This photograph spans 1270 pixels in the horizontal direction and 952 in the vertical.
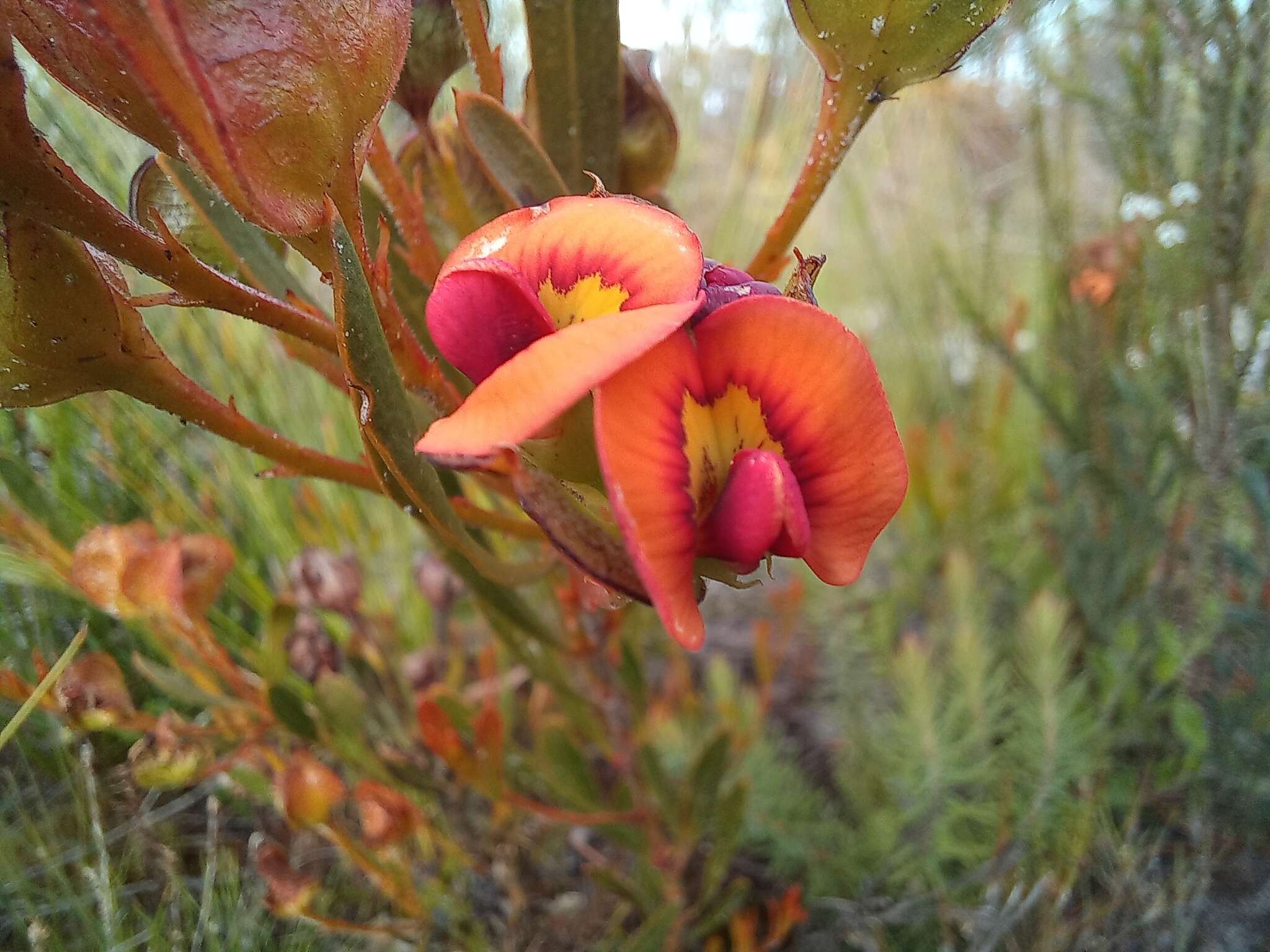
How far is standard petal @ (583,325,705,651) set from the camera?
23 centimetres

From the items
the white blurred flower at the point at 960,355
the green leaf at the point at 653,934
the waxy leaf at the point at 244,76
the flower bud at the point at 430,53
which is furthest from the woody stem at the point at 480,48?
the white blurred flower at the point at 960,355

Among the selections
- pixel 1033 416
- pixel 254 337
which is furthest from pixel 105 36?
pixel 1033 416

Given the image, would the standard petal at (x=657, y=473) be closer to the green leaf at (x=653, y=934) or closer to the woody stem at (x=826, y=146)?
the woody stem at (x=826, y=146)

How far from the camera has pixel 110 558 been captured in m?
0.49

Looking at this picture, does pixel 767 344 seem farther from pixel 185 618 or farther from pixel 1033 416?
pixel 1033 416

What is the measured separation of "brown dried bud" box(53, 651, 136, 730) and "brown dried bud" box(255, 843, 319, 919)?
12 centimetres

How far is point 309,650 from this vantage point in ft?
2.22

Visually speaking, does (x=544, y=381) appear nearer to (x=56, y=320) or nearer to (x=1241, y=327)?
(x=56, y=320)

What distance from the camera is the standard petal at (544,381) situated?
22 centimetres

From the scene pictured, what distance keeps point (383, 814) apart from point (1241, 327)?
794 mm

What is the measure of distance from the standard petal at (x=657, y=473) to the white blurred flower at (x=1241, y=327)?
1.88ft

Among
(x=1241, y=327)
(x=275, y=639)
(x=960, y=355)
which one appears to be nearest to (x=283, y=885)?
(x=275, y=639)

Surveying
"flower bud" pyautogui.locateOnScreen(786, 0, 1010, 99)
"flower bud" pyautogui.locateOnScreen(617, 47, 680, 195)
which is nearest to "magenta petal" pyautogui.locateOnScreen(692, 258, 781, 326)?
"flower bud" pyautogui.locateOnScreen(786, 0, 1010, 99)

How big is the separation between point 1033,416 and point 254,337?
1.20 meters
